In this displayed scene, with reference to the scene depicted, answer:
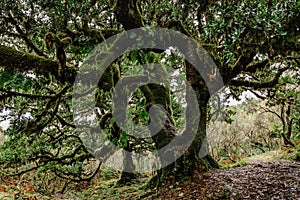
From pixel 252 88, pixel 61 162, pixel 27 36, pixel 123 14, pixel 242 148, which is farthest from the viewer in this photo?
pixel 242 148

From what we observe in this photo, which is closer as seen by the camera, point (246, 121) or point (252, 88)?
point (252, 88)

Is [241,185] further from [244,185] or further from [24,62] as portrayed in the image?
[24,62]

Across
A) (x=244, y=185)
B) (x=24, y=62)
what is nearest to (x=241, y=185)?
(x=244, y=185)

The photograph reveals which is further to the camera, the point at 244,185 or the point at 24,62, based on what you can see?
the point at 244,185

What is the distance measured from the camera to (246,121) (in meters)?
23.5

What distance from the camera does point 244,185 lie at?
6035mm

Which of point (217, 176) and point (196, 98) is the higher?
point (196, 98)

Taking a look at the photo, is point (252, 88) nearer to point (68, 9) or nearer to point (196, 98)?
point (196, 98)

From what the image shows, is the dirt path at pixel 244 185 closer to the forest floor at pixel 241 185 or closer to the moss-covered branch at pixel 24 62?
the forest floor at pixel 241 185

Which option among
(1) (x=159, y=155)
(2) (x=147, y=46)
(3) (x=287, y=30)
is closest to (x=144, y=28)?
(2) (x=147, y=46)

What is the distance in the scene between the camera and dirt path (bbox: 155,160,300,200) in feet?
17.6

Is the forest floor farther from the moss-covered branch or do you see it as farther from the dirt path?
the moss-covered branch

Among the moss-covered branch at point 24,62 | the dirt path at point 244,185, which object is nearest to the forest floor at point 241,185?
the dirt path at point 244,185

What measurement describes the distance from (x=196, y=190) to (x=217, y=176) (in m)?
1.02
